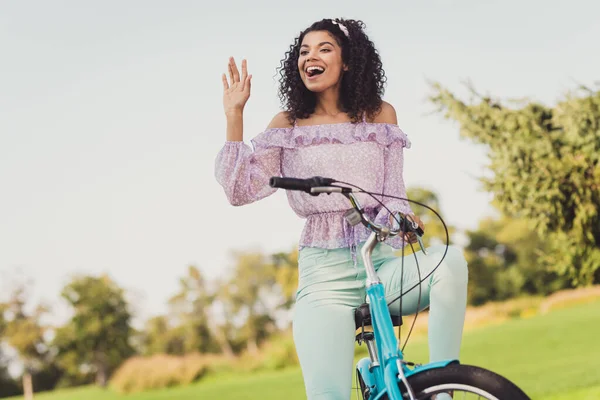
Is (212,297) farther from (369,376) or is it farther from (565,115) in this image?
(369,376)

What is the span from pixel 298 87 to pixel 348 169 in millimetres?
449

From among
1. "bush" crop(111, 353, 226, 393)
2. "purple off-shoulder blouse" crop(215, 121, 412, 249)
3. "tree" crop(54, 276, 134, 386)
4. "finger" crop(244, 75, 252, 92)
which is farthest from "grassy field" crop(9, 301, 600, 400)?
"finger" crop(244, 75, 252, 92)

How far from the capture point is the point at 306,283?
2.78 m

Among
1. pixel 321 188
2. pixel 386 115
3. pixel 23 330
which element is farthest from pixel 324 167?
pixel 23 330

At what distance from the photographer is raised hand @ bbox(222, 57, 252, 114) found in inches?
110

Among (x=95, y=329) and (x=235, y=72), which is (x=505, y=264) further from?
(x=235, y=72)

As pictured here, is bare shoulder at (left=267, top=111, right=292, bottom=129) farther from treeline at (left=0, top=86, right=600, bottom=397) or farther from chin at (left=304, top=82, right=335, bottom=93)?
treeline at (left=0, top=86, right=600, bottom=397)

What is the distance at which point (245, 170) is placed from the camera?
2.83 metres

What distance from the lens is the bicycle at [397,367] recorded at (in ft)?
6.81

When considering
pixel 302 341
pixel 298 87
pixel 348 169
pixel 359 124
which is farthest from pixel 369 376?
pixel 298 87

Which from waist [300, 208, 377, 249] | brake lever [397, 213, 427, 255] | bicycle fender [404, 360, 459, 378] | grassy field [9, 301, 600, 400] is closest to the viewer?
bicycle fender [404, 360, 459, 378]

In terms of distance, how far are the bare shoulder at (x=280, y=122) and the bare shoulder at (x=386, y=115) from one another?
33cm

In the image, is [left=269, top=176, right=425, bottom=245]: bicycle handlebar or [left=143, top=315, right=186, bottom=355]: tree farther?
[left=143, top=315, right=186, bottom=355]: tree

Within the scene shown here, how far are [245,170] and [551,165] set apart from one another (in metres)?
6.21
